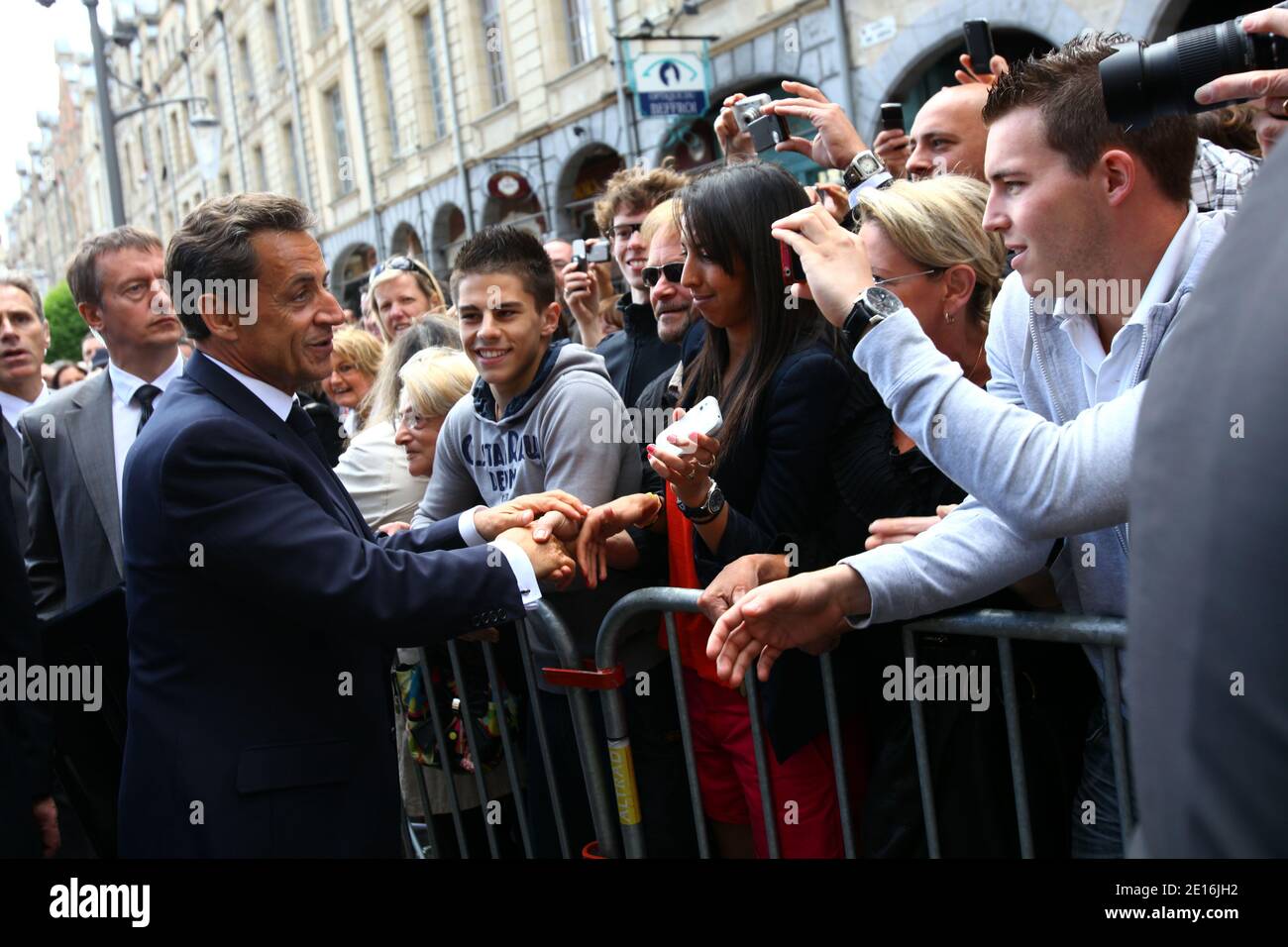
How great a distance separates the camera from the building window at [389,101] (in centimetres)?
2277

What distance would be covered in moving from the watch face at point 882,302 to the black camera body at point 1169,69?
45cm

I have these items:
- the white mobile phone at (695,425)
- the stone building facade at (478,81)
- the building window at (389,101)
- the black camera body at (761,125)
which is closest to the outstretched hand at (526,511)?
the white mobile phone at (695,425)

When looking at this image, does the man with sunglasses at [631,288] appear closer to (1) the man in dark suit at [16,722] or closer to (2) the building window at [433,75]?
(1) the man in dark suit at [16,722]

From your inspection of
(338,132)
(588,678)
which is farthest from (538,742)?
(338,132)

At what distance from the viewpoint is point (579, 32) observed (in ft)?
53.8

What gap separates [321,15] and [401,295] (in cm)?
2359

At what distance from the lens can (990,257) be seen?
2.59 m

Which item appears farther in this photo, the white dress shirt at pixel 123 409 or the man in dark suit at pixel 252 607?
the white dress shirt at pixel 123 409

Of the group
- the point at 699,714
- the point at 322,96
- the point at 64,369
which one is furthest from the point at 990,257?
the point at 322,96

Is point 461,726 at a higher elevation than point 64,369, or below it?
below

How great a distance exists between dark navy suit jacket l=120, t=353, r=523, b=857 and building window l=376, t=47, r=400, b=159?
22027 mm

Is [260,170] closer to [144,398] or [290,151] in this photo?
[290,151]
